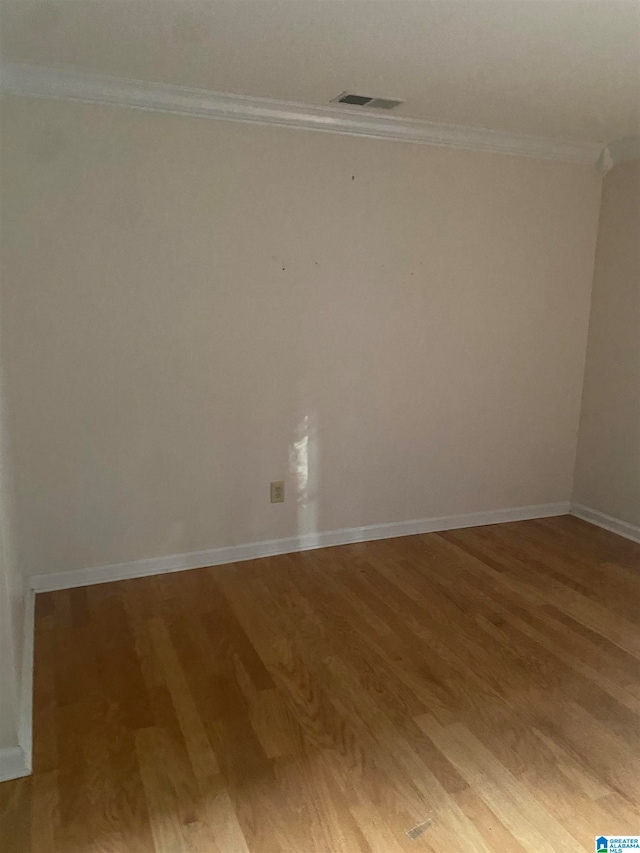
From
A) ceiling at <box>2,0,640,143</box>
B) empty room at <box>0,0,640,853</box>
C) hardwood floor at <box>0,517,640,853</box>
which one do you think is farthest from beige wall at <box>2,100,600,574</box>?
hardwood floor at <box>0,517,640,853</box>

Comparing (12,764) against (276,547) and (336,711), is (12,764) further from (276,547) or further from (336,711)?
(276,547)

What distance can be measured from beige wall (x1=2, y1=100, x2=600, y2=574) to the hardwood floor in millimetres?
484

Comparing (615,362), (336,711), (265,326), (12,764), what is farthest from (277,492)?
(615,362)

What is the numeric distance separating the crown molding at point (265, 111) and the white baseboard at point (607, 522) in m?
2.07

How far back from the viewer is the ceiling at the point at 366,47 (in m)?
1.95

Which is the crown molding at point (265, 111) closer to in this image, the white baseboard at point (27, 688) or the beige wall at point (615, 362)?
the beige wall at point (615, 362)

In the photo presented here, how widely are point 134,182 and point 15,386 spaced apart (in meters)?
1.02

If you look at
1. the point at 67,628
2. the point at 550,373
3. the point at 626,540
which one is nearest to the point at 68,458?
the point at 67,628

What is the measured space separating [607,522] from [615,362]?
96cm

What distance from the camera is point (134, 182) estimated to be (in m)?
2.76

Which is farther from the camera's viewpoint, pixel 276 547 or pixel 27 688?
pixel 276 547

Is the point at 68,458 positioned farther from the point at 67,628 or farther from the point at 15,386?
the point at 67,628

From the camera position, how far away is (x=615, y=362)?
3.72 metres

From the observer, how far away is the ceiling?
6.39 feet
